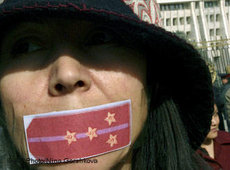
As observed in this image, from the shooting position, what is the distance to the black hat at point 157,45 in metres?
0.63

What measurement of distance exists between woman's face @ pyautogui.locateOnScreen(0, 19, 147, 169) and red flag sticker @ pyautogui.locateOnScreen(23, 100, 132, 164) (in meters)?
0.02

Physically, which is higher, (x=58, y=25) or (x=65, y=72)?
(x=58, y=25)

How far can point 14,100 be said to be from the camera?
2.49 ft

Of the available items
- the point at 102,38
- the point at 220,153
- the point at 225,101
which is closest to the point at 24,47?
the point at 102,38

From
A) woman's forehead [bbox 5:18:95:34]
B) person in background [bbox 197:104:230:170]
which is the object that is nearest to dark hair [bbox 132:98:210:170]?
woman's forehead [bbox 5:18:95:34]

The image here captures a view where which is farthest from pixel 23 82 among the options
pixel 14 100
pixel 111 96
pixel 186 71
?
pixel 186 71

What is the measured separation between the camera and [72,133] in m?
0.69

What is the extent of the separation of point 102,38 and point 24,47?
31 centimetres

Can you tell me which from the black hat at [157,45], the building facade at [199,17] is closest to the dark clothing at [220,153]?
the black hat at [157,45]

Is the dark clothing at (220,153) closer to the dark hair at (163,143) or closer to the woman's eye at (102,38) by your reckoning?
the dark hair at (163,143)

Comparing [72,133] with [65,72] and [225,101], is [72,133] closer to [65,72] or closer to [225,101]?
[65,72]

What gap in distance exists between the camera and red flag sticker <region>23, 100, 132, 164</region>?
688 mm

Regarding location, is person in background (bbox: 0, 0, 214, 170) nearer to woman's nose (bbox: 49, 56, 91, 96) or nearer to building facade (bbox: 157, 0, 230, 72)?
woman's nose (bbox: 49, 56, 91, 96)

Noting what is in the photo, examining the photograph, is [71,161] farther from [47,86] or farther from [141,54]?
[141,54]
